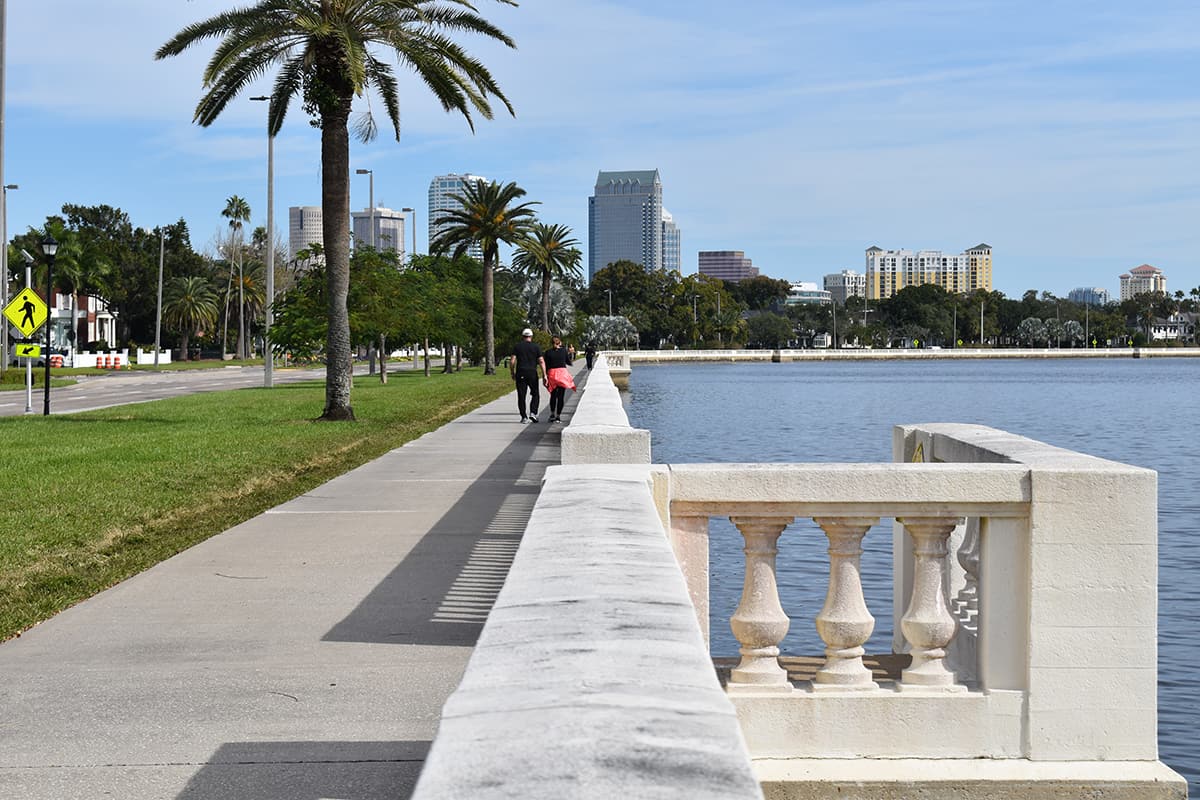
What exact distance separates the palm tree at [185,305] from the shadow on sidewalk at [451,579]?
353ft

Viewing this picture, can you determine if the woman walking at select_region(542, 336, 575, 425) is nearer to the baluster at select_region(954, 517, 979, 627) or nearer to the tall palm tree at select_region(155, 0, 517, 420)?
the tall palm tree at select_region(155, 0, 517, 420)

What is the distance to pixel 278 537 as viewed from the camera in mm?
12805

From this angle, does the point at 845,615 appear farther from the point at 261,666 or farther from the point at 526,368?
the point at 526,368

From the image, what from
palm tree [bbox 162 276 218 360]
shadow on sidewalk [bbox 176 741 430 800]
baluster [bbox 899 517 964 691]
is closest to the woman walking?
shadow on sidewalk [bbox 176 741 430 800]

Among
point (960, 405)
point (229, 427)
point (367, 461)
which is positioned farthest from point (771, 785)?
point (960, 405)

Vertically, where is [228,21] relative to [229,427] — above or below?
above

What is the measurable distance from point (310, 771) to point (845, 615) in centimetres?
221

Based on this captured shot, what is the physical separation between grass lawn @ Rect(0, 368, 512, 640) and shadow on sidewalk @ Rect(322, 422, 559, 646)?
7.16 ft

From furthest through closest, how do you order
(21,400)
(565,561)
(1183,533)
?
(21,400)
(1183,533)
(565,561)

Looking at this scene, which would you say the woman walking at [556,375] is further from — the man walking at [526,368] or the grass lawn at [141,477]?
the grass lawn at [141,477]

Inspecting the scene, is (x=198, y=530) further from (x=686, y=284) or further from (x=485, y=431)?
(x=686, y=284)

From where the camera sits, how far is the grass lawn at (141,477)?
37.1 feet

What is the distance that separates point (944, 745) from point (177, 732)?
3.27 m

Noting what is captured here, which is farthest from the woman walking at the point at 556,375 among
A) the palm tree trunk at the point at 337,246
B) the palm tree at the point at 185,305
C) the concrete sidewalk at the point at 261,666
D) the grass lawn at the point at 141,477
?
the palm tree at the point at 185,305
